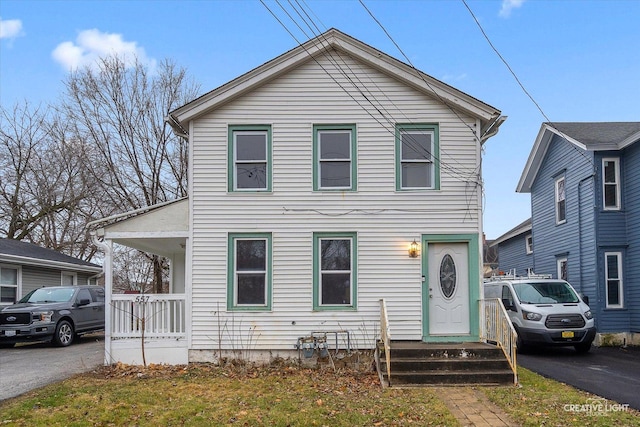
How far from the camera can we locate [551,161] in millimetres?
19250

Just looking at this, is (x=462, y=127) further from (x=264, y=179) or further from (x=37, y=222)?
(x=37, y=222)

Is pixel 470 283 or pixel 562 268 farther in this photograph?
pixel 562 268

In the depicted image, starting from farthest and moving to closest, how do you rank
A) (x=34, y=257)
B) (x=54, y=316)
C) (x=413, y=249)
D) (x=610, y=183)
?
(x=34, y=257) → (x=610, y=183) → (x=54, y=316) → (x=413, y=249)

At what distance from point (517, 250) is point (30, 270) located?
65.0 ft

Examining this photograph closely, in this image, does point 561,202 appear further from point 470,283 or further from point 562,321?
point 470,283

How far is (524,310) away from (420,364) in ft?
17.4

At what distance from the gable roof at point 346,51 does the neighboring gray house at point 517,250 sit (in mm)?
12367

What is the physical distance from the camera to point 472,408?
7.57 meters

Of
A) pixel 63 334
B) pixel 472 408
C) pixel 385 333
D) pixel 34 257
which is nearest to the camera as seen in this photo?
pixel 472 408

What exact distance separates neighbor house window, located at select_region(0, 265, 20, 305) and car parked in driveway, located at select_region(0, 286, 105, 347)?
6.50ft

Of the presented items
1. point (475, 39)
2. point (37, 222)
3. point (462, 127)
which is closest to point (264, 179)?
point (462, 127)

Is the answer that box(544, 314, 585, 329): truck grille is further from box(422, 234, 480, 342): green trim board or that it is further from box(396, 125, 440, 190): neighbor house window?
box(396, 125, 440, 190): neighbor house window

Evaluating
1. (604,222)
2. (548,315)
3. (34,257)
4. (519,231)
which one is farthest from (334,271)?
(519,231)


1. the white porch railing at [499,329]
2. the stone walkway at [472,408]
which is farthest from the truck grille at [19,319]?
the white porch railing at [499,329]
